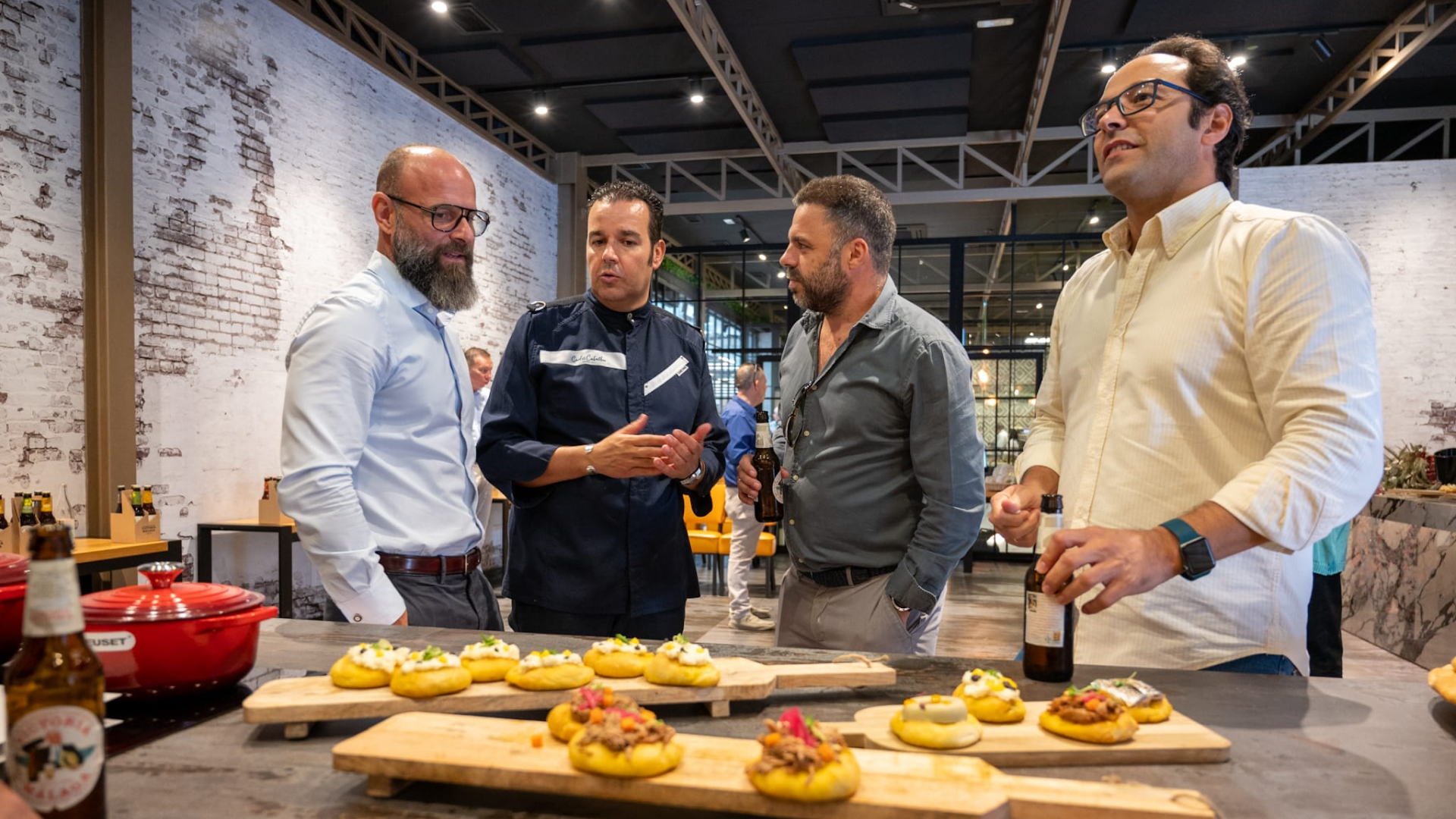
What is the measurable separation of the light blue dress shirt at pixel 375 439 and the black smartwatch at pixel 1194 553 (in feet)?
5.05

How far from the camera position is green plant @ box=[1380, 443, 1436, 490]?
605 cm

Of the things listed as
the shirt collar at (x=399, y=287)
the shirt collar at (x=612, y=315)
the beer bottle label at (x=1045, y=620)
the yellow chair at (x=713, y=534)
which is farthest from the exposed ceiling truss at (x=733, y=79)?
the beer bottle label at (x=1045, y=620)

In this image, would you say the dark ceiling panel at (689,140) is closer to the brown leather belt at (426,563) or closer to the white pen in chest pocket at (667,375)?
the white pen in chest pocket at (667,375)

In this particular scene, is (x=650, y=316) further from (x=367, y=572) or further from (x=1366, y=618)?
(x=1366, y=618)

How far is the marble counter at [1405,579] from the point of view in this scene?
5109 mm

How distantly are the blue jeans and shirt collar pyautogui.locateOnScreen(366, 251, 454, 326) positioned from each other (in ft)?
6.28

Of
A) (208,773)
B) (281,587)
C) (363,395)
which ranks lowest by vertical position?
(281,587)

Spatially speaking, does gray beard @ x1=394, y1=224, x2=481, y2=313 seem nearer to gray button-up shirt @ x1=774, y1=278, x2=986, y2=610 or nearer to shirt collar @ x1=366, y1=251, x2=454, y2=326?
shirt collar @ x1=366, y1=251, x2=454, y2=326

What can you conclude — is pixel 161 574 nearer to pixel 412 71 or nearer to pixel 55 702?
pixel 55 702

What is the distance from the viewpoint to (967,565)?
9.02 m

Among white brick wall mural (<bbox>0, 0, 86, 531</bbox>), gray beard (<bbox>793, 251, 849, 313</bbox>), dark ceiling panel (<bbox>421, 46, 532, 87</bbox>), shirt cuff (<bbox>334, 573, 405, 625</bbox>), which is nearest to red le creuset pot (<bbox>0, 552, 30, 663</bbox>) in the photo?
shirt cuff (<bbox>334, 573, 405, 625</bbox>)

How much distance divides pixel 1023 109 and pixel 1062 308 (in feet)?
24.4

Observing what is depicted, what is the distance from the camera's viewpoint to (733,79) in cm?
768

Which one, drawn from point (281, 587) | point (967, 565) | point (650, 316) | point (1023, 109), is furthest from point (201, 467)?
point (1023, 109)
